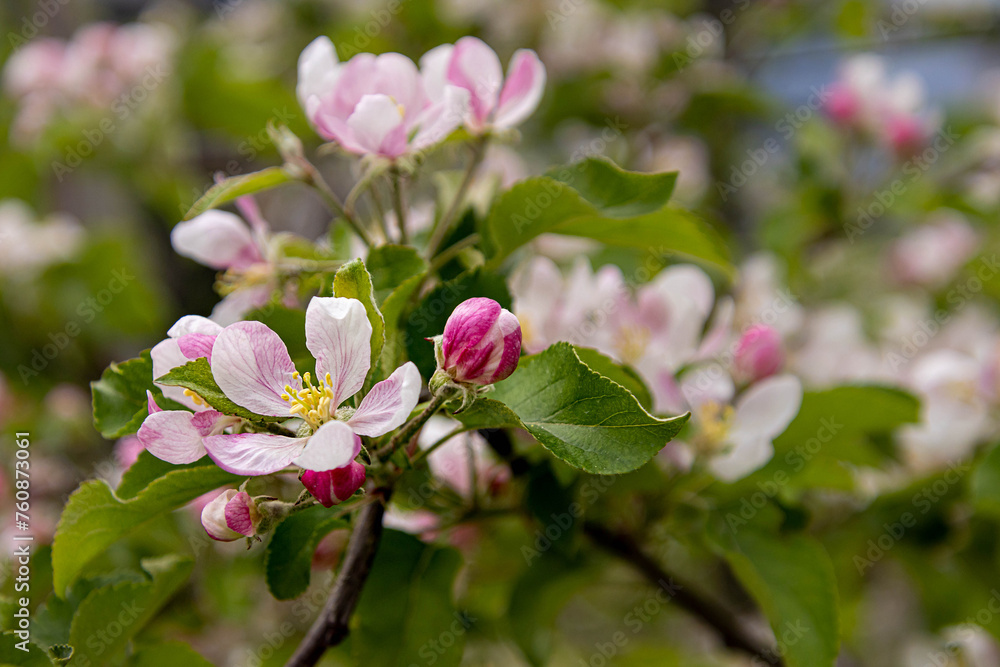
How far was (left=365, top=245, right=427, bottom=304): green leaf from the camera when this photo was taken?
1.83 feet

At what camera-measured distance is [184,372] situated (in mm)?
446

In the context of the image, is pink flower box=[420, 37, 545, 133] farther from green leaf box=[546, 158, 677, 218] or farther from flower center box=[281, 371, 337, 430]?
flower center box=[281, 371, 337, 430]

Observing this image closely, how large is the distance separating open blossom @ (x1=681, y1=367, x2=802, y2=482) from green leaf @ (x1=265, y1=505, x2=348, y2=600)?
0.34 meters

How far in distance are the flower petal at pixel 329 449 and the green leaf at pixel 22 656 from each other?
0.93 feet

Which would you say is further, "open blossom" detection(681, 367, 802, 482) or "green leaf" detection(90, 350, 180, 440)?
"open blossom" detection(681, 367, 802, 482)

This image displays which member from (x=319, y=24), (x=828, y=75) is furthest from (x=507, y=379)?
(x=828, y=75)

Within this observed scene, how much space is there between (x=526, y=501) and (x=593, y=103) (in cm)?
122

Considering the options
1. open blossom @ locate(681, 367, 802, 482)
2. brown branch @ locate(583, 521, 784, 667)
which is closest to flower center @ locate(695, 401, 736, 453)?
open blossom @ locate(681, 367, 802, 482)

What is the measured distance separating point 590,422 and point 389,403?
12 centimetres

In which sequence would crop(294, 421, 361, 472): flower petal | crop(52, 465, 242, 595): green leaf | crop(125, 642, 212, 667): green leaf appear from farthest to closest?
crop(125, 642, 212, 667): green leaf → crop(52, 465, 242, 595): green leaf → crop(294, 421, 361, 472): flower petal

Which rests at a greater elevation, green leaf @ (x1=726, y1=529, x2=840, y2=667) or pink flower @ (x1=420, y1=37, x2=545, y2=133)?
pink flower @ (x1=420, y1=37, x2=545, y2=133)

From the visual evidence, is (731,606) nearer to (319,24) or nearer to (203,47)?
(203,47)

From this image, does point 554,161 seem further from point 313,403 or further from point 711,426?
point 313,403

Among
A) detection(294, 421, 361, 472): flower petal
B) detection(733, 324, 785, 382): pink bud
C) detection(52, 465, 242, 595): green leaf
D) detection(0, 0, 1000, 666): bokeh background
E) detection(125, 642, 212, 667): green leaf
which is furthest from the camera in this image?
detection(0, 0, 1000, 666): bokeh background
